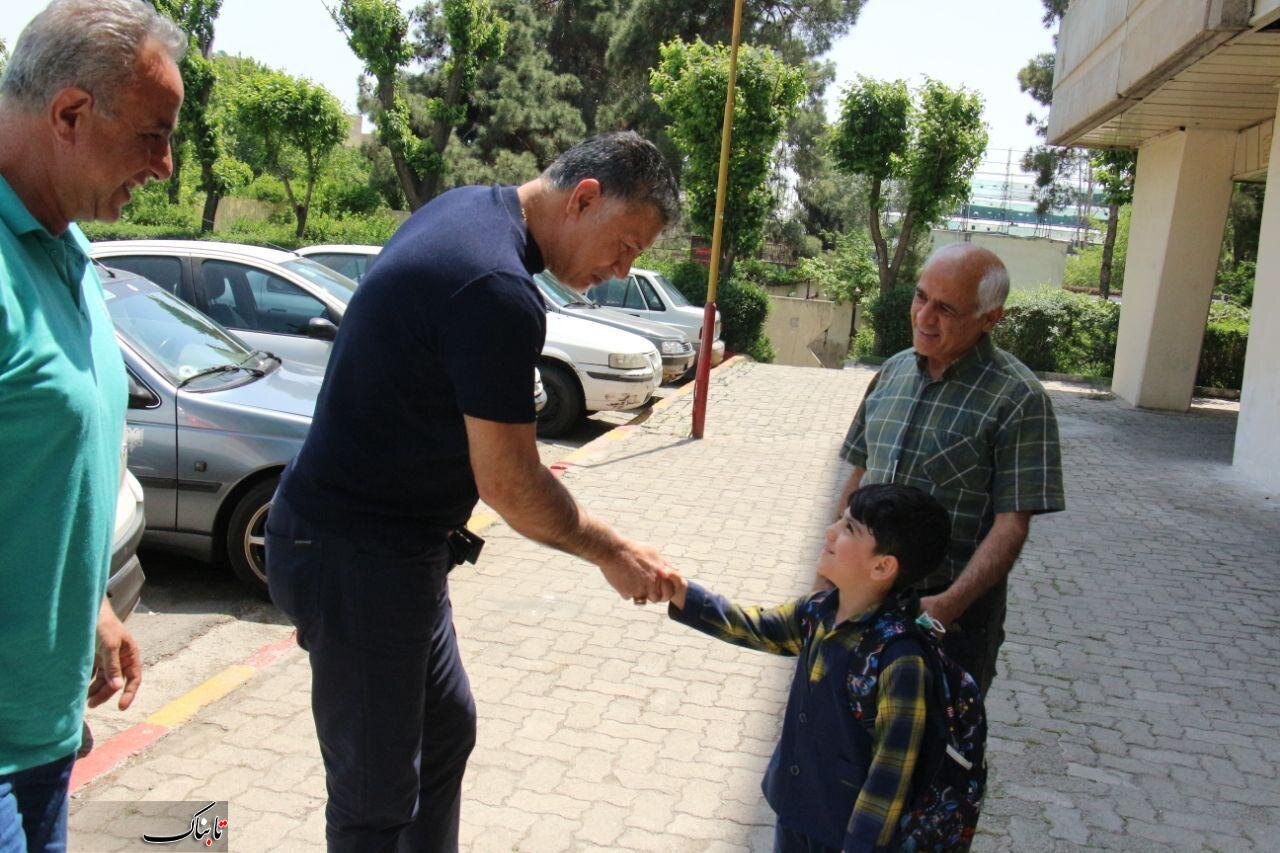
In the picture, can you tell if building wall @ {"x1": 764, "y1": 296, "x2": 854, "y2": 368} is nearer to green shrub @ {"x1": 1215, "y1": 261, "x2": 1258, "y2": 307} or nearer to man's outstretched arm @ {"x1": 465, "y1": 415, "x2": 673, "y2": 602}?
green shrub @ {"x1": 1215, "y1": 261, "x2": 1258, "y2": 307}

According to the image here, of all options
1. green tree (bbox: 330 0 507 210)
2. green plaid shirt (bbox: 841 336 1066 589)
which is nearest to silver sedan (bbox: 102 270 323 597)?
green plaid shirt (bbox: 841 336 1066 589)

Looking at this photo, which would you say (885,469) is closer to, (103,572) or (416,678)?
(416,678)

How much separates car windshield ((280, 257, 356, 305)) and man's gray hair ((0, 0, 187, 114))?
21.9 feet

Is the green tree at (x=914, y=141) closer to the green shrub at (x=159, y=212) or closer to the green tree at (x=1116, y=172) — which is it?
the green tree at (x=1116, y=172)

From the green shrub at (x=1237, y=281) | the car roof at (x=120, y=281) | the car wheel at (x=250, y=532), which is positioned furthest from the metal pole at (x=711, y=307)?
the green shrub at (x=1237, y=281)

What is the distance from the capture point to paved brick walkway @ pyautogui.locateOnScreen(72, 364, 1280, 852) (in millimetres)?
3674

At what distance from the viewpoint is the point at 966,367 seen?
9.70 feet

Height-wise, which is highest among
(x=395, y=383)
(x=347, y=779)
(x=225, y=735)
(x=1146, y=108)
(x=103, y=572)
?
(x=1146, y=108)

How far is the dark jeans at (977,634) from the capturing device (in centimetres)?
289

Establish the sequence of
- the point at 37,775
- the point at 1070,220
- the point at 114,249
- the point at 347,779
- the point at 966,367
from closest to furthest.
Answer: the point at 37,775, the point at 347,779, the point at 966,367, the point at 114,249, the point at 1070,220

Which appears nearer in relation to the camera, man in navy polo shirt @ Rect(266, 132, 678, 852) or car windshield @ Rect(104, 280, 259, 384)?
man in navy polo shirt @ Rect(266, 132, 678, 852)

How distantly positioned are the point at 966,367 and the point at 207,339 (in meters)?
4.79

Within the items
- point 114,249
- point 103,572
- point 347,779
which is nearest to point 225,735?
point 347,779

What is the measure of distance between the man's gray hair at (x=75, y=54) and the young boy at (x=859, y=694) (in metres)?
1.70
